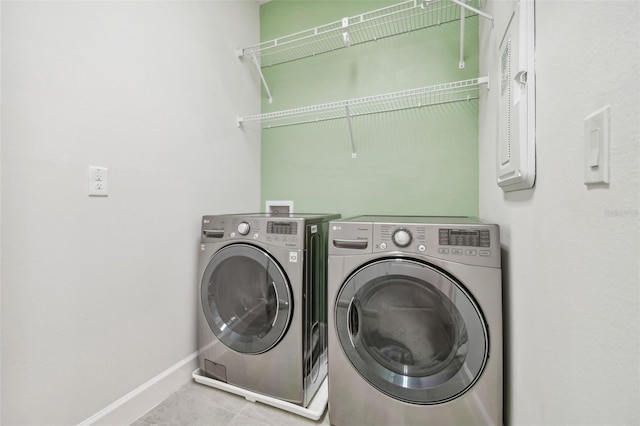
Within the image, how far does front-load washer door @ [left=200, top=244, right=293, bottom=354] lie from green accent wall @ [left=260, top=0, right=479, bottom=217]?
769 mm

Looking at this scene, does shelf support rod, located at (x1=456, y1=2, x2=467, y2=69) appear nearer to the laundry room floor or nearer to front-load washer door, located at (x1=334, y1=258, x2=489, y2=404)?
front-load washer door, located at (x1=334, y1=258, x2=489, y2=404)

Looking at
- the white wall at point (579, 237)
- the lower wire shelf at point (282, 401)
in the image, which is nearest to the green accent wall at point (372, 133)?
the white wall at point (579, 237)

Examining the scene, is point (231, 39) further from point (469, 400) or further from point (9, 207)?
point (469, 400)

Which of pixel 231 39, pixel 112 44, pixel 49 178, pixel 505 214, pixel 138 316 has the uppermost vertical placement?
pixel 231 39

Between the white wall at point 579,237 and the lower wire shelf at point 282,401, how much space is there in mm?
818

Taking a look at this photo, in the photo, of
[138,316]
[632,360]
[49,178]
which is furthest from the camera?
[138,316]

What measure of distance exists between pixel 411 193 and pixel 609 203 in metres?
1.30

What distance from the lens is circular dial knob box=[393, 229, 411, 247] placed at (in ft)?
3.40

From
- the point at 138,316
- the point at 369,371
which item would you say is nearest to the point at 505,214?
the point at 369,371

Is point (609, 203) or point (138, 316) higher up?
point (609, 203)

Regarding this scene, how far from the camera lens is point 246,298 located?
142 centimetres

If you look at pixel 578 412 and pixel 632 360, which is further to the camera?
pixel 578 412

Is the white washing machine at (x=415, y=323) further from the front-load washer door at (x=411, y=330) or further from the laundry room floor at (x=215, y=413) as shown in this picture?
the laundry room floor at (x=215, y=413)

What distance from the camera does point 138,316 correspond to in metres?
1.25
